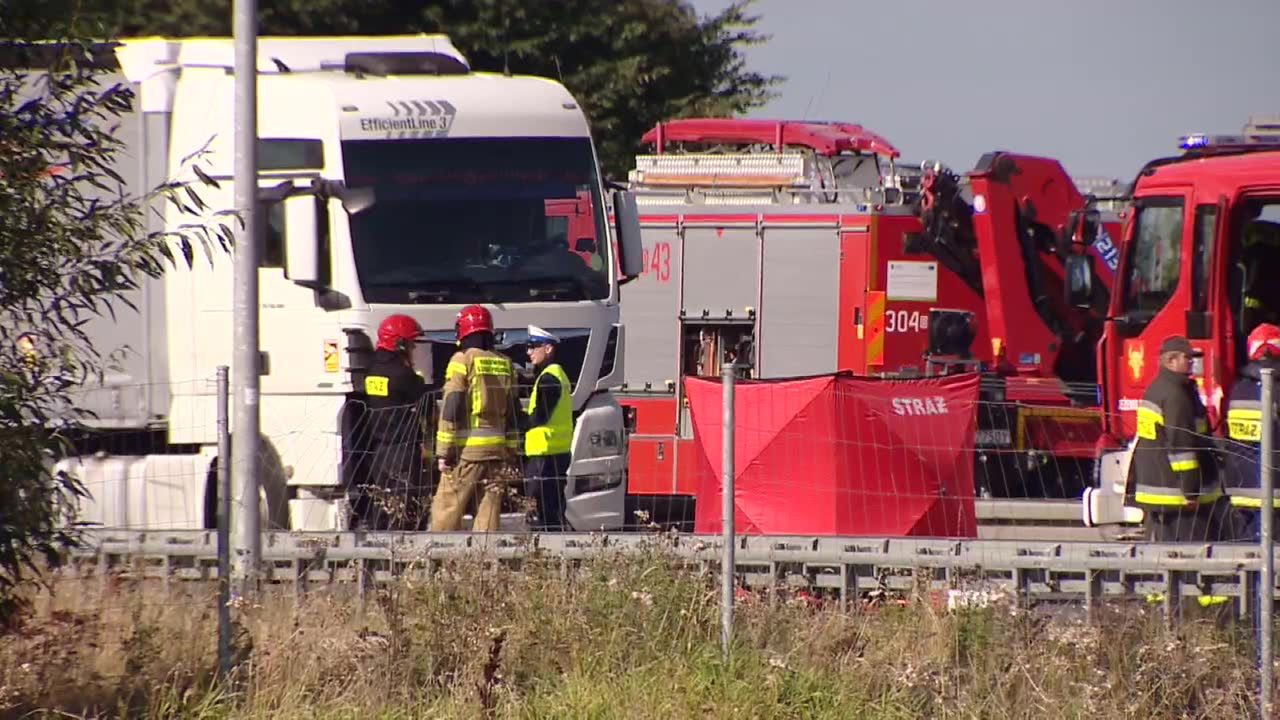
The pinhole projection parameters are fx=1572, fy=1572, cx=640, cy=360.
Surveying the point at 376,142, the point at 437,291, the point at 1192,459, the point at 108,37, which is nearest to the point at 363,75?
the point at 376,142

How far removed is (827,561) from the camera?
26.0ft

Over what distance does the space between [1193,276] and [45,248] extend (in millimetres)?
8088

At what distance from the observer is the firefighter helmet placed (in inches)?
389

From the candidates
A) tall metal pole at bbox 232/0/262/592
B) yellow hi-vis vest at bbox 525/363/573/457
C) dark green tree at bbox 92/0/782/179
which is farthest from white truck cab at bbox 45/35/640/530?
dark green tree at bbox 92/0/782/179

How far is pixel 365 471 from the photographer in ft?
33.7

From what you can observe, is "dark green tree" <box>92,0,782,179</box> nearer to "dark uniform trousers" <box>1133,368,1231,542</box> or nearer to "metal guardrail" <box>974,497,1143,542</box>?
"metal guardrail" <box>974,497,1143,542</box>

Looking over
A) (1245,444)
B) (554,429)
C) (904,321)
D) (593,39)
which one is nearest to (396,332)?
(554,429)

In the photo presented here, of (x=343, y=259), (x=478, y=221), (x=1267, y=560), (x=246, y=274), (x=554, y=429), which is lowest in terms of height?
(x=1267, y=560)

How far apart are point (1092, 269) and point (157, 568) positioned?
7713 millimetres

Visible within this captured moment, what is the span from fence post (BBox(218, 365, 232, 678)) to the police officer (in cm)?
498

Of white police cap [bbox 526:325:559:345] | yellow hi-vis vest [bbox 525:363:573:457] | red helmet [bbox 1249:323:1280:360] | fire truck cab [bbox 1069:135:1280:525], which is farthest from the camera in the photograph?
fire truck cab [bbox 1069:135:1280:525]

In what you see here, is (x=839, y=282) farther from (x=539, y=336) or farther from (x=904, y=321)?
(x=539, y=336)

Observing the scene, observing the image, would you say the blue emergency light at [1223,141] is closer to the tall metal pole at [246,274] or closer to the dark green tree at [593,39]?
the tall metal pole at [246,274]

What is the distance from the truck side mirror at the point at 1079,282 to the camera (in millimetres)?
12234
